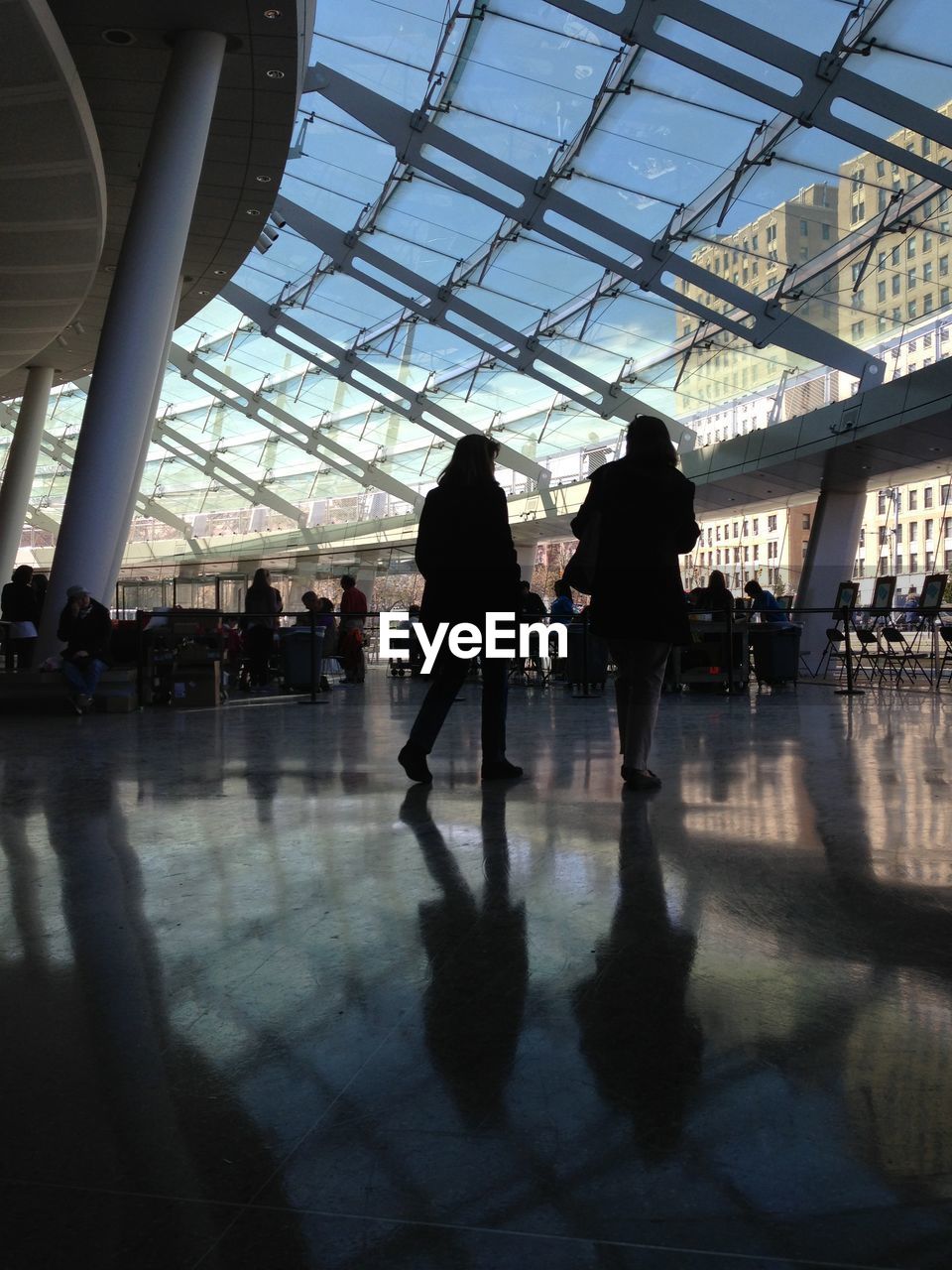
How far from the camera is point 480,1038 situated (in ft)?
6.53

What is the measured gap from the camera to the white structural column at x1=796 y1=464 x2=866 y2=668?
22.1 meters

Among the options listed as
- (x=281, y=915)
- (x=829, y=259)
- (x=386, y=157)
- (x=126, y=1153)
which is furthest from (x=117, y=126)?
(x=126, y=1153)

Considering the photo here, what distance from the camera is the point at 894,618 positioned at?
19.4m

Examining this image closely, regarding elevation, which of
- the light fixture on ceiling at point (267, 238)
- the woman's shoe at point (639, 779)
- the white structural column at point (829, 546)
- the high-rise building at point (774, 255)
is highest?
the light fixture on ceiling at point (267, 238)

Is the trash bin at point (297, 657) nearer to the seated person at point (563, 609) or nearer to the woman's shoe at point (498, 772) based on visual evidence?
the seated person at point (563, 609)

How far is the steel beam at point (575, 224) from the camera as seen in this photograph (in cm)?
1700

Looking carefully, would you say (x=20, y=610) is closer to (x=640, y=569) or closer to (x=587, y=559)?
(x=587, y=559)

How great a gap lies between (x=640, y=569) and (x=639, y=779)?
3.16 ft

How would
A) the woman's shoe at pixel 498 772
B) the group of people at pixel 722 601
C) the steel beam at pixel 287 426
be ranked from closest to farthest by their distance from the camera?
the woman's shoe at pixel 498 772 → the group of people at pixel 722 601 → the steel beam at pixel 287 426

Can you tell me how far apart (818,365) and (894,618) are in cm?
476

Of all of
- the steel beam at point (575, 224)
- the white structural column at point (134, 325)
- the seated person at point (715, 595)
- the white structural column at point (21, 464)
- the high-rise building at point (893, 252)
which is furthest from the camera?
the white structural column at point (21, 464)

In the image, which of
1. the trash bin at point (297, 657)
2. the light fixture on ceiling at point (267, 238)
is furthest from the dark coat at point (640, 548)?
the light fixture on ceiling at point (267, 238)

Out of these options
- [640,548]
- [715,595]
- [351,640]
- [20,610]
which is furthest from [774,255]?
[640,548]

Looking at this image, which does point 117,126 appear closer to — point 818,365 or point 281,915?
point 818,365
